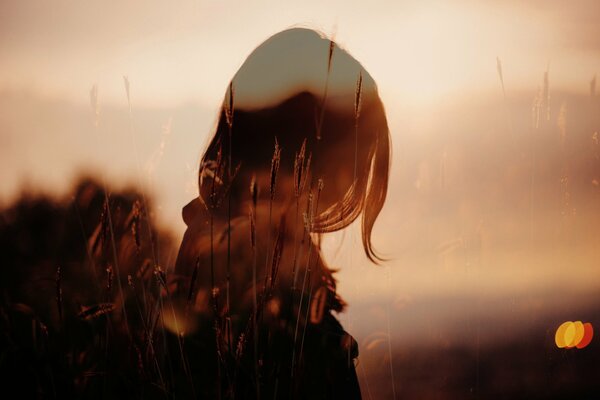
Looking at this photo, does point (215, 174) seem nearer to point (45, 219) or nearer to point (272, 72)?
point (272, 72)

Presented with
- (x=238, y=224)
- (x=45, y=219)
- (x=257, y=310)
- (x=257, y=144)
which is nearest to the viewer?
(x=257, y=310)

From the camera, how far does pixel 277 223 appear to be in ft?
6.21

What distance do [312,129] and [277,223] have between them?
32cm

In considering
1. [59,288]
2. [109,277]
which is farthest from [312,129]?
[59,288]

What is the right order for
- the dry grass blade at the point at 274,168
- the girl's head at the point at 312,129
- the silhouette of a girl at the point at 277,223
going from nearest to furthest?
the dry grass blade at the point at 274,168, the silhouette of a girl at the point at 277,223, the girl's head at the point at 312,129

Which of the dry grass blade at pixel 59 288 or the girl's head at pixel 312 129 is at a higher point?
the girl's head at pixel 312 129

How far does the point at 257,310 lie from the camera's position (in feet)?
5.89

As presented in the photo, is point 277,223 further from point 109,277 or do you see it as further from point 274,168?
point 109,277

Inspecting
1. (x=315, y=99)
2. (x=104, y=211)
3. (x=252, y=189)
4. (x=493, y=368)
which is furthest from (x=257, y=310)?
(x=493, y=368)

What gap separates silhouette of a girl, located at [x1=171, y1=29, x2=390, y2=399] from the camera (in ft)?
6.00

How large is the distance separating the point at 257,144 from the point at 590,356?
189 centimetres

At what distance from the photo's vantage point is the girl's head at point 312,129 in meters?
2.00

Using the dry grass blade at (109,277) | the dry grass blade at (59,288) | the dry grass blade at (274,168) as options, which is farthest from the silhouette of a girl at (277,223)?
the dry grass blade at (59,288)

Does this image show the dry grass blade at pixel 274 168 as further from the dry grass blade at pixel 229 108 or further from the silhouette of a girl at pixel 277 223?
the dry grass blade at pixel 229 108
